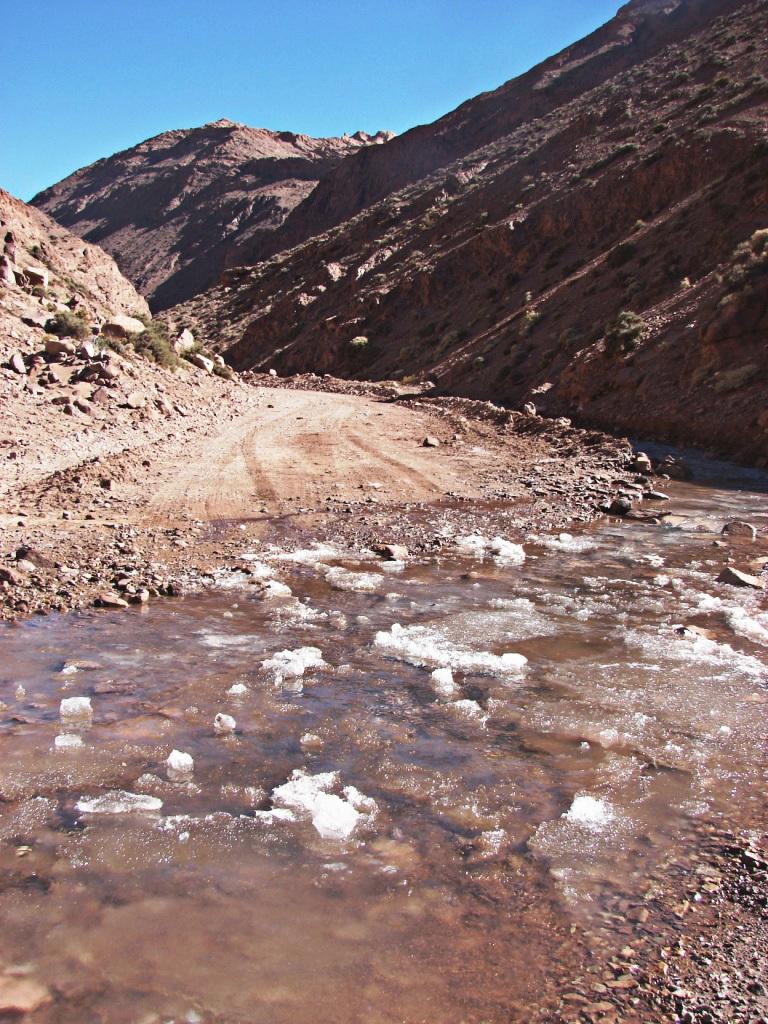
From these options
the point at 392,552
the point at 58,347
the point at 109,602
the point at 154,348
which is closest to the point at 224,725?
the point at 109,602

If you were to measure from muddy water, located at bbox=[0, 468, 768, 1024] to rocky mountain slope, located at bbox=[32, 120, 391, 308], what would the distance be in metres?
87.3

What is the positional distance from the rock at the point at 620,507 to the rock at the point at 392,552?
4.06 meters

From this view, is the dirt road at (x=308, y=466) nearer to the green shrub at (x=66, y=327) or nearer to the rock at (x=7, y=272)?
the green shrub at (x=66, y=327)

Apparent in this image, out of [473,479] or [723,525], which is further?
[473,479]

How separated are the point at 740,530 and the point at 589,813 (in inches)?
299

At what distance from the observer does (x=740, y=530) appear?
34.1 ft

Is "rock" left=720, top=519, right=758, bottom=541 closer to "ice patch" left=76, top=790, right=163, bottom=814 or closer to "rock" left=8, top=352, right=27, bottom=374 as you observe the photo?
"ice patch" left=76, top=790, right=163, bottom=814

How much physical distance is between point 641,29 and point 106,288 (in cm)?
5652

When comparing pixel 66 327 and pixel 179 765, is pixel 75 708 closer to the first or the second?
pixel 179 765

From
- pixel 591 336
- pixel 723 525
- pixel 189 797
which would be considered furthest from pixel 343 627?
pixel 591 336

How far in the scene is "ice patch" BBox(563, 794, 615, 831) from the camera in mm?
3918

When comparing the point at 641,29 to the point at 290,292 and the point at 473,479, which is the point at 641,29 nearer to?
the point at 290,292

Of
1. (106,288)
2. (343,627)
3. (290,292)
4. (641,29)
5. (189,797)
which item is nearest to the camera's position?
(189,797)

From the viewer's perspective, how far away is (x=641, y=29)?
216 ft
